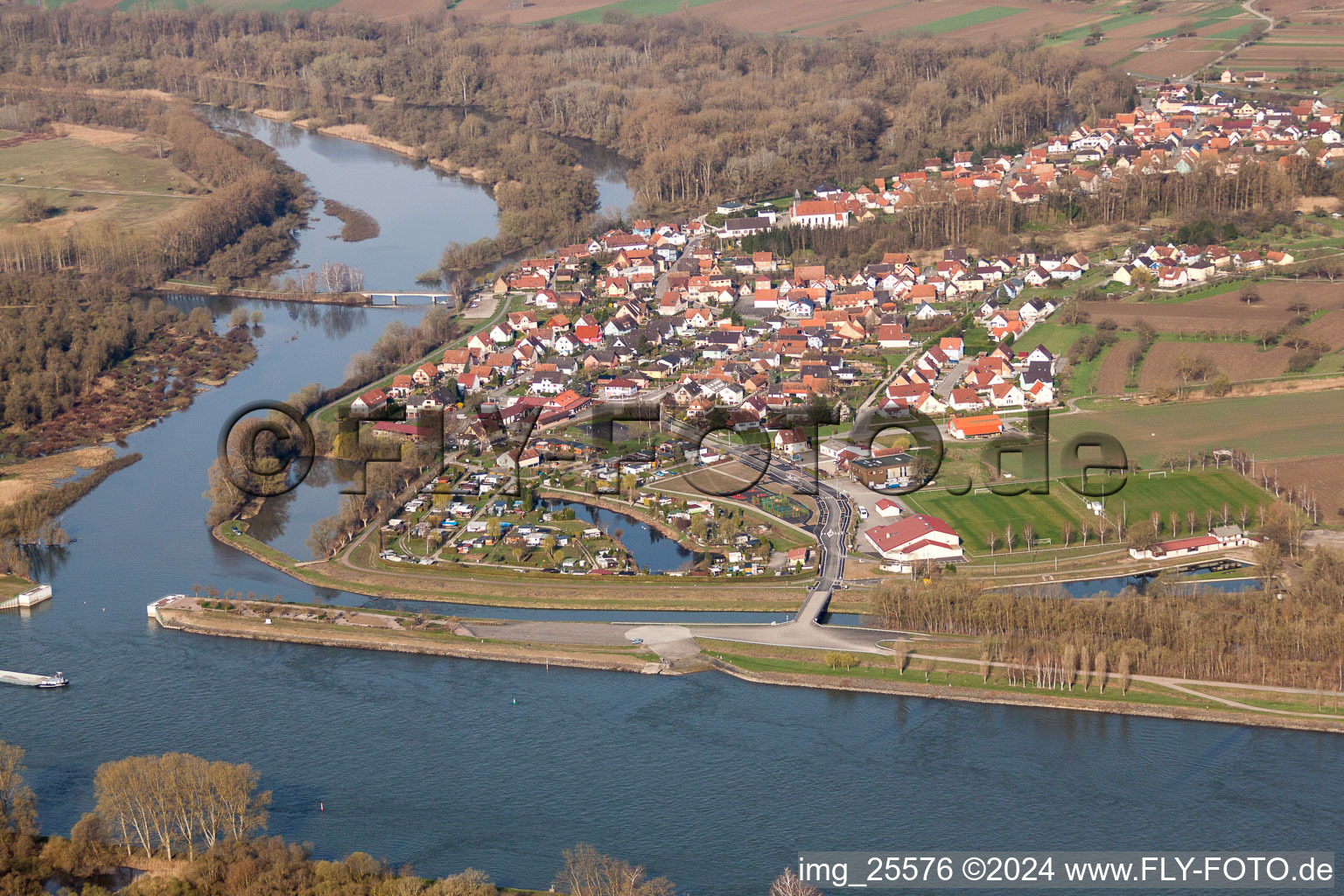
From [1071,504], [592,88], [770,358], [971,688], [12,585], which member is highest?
[592,88]

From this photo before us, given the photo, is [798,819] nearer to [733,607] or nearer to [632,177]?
[733,607]

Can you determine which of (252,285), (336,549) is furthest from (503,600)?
(252,285)

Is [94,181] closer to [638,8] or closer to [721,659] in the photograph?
[638,8]

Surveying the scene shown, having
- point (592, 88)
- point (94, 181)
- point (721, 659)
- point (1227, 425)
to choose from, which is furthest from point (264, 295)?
point (1227, 425)

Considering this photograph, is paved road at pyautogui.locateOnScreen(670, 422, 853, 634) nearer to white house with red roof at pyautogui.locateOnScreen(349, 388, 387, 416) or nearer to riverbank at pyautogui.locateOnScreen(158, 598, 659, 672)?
riverbank at pyautogui.locateOnScreen(158, 598, 659, 672)

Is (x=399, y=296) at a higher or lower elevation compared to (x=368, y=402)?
higher

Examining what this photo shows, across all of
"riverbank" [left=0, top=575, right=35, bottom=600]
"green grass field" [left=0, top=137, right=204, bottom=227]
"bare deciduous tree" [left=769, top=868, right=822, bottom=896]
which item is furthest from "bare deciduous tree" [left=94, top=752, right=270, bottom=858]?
"green grass field" [left=0, top=137, right=204, bottom=227]
